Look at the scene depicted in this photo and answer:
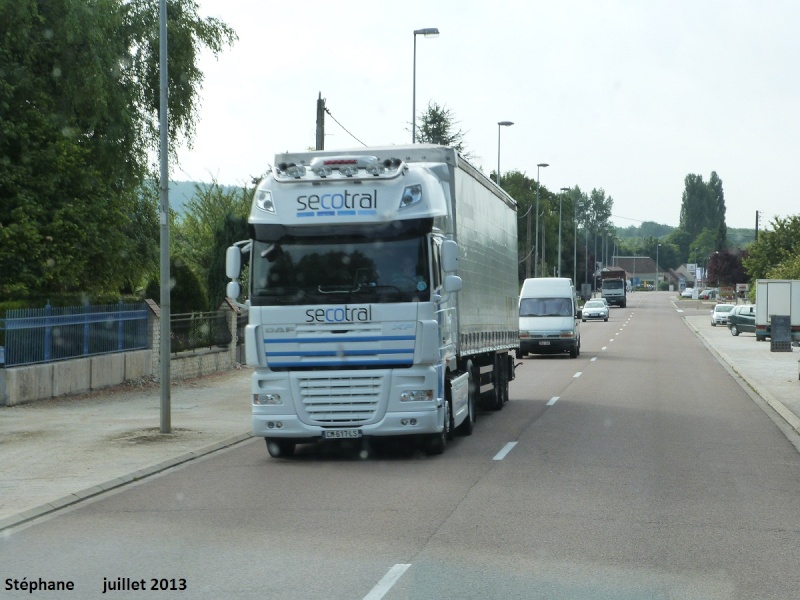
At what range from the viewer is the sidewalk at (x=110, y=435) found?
465 inches

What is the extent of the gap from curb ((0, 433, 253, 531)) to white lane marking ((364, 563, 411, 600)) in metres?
3.72

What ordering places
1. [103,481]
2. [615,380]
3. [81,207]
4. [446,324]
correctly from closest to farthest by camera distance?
[103,481], [446,324], [81,207], [615,380]

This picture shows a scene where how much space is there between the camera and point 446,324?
14195 mm

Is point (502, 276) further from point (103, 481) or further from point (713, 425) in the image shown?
point (103, 481)

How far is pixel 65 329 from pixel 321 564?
15.3 m

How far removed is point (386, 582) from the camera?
7418 millimetres

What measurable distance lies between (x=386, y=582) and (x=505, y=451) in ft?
23.6

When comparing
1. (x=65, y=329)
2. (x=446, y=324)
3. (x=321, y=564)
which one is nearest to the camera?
(x=321, y=564)

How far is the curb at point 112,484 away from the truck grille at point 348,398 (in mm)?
1959

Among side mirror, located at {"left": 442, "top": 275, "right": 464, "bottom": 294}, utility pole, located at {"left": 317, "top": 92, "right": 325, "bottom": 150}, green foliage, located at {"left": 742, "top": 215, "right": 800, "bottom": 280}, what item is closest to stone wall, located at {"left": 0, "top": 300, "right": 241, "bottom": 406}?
utility pole, located at {"left": 317, "top": 92, "right": 325, "bottom": 150}

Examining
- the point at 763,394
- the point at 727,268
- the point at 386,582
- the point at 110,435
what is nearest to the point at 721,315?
the point at 763,394

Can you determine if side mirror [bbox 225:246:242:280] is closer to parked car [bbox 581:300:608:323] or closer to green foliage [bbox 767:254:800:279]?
green foliage [bbox 767:254:800:279]

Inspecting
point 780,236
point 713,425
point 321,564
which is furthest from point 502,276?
point 780,236

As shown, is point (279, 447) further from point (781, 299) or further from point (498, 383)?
point (781, 299)
